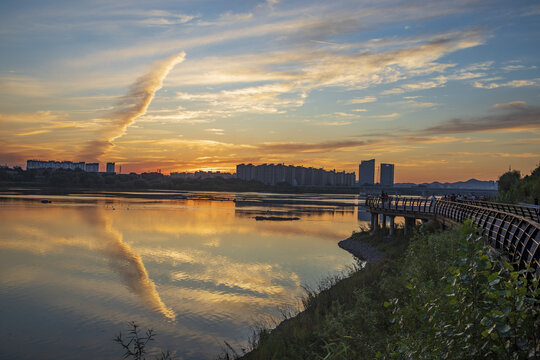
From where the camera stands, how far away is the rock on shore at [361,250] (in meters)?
32.2

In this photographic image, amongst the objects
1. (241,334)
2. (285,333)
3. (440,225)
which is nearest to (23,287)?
(241,334)

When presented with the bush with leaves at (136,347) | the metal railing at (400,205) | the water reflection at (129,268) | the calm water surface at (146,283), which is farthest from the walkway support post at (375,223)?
the bush with leaves at (136,347)

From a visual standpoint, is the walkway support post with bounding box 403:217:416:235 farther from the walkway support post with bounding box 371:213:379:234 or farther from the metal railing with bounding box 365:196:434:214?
the walkway support post with bounding box 371:213:379:234

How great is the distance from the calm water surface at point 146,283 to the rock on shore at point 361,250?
1156 millimetres

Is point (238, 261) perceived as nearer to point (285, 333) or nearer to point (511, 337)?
point (285, 333)

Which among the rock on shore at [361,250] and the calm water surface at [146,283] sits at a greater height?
the rock on shore at [361,250]

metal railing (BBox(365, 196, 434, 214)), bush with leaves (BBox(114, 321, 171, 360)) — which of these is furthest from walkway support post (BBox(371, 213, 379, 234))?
bush with leaves (BBox(114, 321, 171, 360))

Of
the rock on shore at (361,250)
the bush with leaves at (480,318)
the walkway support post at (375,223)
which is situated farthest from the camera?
the walkway support post at (375,223)

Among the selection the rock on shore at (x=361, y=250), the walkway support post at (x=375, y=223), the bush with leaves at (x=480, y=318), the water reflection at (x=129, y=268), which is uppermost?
the bush with leaves at (x=480, y=318)

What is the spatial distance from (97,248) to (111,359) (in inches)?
920

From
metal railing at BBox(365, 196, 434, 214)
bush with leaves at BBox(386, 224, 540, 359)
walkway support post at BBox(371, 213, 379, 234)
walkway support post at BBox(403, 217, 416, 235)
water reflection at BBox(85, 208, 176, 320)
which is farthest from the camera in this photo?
walkway support post at BBox(371, 213, 379, 234)

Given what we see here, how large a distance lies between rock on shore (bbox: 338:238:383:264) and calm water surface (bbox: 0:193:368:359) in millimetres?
1156

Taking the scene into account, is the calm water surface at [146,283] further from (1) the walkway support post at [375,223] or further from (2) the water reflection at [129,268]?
(1) the walkway support post at [375,223]

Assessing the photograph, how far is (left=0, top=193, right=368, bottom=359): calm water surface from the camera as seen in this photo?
51.6 ft
